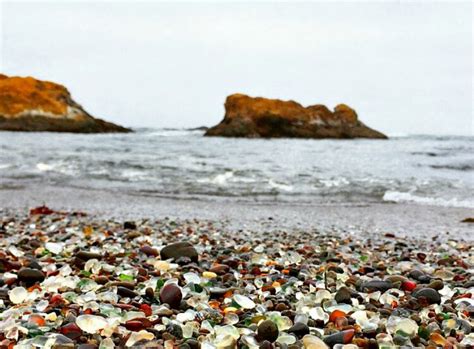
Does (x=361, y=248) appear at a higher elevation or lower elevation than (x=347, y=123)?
lower

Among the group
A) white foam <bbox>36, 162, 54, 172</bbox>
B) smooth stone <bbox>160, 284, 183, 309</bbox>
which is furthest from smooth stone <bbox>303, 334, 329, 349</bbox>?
white foam <bbox>36, 162, 54, 172</bbox>

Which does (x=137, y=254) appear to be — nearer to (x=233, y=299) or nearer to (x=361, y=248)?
(x=233, y=299)

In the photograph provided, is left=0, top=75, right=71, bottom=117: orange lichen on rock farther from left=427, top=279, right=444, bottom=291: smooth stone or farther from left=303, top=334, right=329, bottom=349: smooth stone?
left=303, top=334, right=329, bottom=349: smooth stone

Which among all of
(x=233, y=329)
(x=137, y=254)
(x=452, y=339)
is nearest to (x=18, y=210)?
(x=137, y=254)

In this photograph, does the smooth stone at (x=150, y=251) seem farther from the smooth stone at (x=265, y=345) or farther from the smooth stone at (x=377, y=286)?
the smooth stone at (x=265, y=345)

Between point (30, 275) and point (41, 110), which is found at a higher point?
point (41, 110)

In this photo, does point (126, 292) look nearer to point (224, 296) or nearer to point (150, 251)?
point (224, 296)

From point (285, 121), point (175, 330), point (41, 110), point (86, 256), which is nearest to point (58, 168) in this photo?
Result: point (86, 256)

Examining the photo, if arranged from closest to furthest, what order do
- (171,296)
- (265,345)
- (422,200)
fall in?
1. (265,345)
2. (171,296)
3. (422,200)
